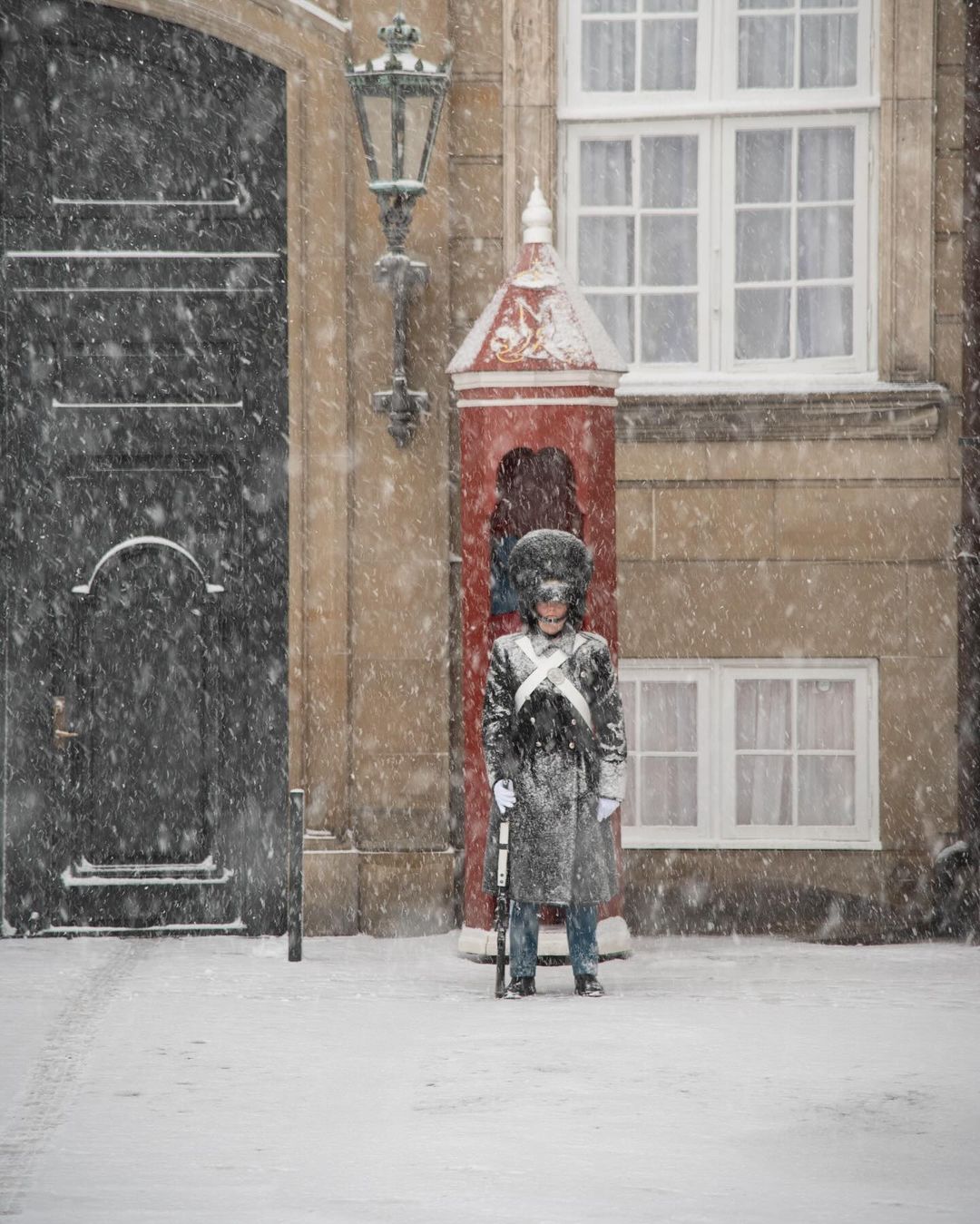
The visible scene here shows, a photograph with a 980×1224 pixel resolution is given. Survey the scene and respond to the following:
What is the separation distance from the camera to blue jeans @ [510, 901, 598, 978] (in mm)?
Result: 8492

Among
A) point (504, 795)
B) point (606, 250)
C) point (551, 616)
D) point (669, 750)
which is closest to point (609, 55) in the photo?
point (606, 250)

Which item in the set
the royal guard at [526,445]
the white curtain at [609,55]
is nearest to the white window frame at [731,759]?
the royal guard at [526,445]

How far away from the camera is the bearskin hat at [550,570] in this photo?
8555mm

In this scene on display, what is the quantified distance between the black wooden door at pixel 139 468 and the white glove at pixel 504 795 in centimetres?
213

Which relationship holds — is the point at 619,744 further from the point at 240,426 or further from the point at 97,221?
the point at 97,221

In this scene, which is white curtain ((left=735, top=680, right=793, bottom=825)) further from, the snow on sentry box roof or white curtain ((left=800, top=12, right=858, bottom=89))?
white curtain ((left=800, top=12, right=858, bottom=89))

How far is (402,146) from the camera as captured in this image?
972cm

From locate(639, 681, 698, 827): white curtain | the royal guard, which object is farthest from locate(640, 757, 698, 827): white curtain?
the royal guard

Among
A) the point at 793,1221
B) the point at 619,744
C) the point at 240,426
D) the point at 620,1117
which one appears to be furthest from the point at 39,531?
the point at 793,1221

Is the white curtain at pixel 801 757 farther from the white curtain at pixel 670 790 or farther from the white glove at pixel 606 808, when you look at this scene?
the white glove at pixel 606 808

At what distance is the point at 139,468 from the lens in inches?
410

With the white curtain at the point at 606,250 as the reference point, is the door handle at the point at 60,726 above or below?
below

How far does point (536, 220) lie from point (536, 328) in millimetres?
496

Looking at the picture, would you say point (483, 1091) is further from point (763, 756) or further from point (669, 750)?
point (763, 756)
